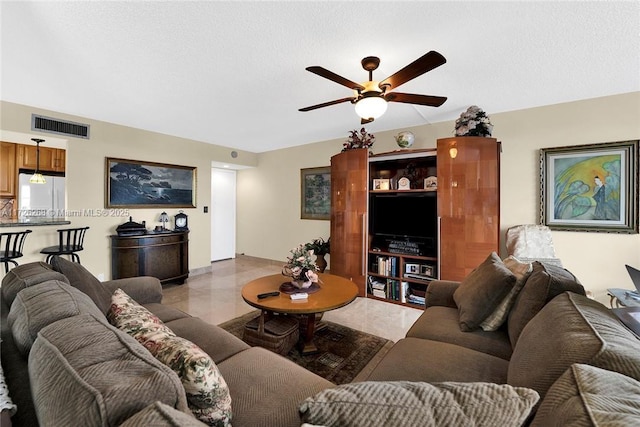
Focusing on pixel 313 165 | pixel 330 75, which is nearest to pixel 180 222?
pixel 313 165

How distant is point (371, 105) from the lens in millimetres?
1994

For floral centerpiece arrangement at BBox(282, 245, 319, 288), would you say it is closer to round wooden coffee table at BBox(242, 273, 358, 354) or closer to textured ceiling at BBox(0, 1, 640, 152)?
round wooden coffee table at BBox(242, 273, 358, 354)

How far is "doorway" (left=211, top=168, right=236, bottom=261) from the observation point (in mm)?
5906

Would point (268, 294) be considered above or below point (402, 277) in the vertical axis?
above

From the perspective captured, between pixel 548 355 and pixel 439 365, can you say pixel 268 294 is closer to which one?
pixel 439 365

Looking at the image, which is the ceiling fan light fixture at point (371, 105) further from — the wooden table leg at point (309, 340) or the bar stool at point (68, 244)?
the bar stool at point (68, 244)

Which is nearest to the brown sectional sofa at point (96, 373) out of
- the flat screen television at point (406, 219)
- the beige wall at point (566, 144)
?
the flat screen television at point (406, 219)

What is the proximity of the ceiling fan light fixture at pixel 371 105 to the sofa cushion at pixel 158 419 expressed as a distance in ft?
6.62

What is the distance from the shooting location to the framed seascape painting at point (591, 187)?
2.74 metres

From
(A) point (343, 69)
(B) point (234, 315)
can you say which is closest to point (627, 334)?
(A) point (343, 69)

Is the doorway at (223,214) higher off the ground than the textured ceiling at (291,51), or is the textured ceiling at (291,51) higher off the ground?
the textured ceiling at (291,51)

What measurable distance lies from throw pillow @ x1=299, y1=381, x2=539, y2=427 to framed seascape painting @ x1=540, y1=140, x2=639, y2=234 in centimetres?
340

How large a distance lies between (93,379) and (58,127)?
4.20 metres

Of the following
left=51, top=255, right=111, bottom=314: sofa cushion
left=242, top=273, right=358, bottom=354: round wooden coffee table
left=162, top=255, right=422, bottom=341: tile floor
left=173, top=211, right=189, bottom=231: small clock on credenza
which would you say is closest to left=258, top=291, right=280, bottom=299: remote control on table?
left=242, top=273, right=358, bottom=354: round wooden coffee table
